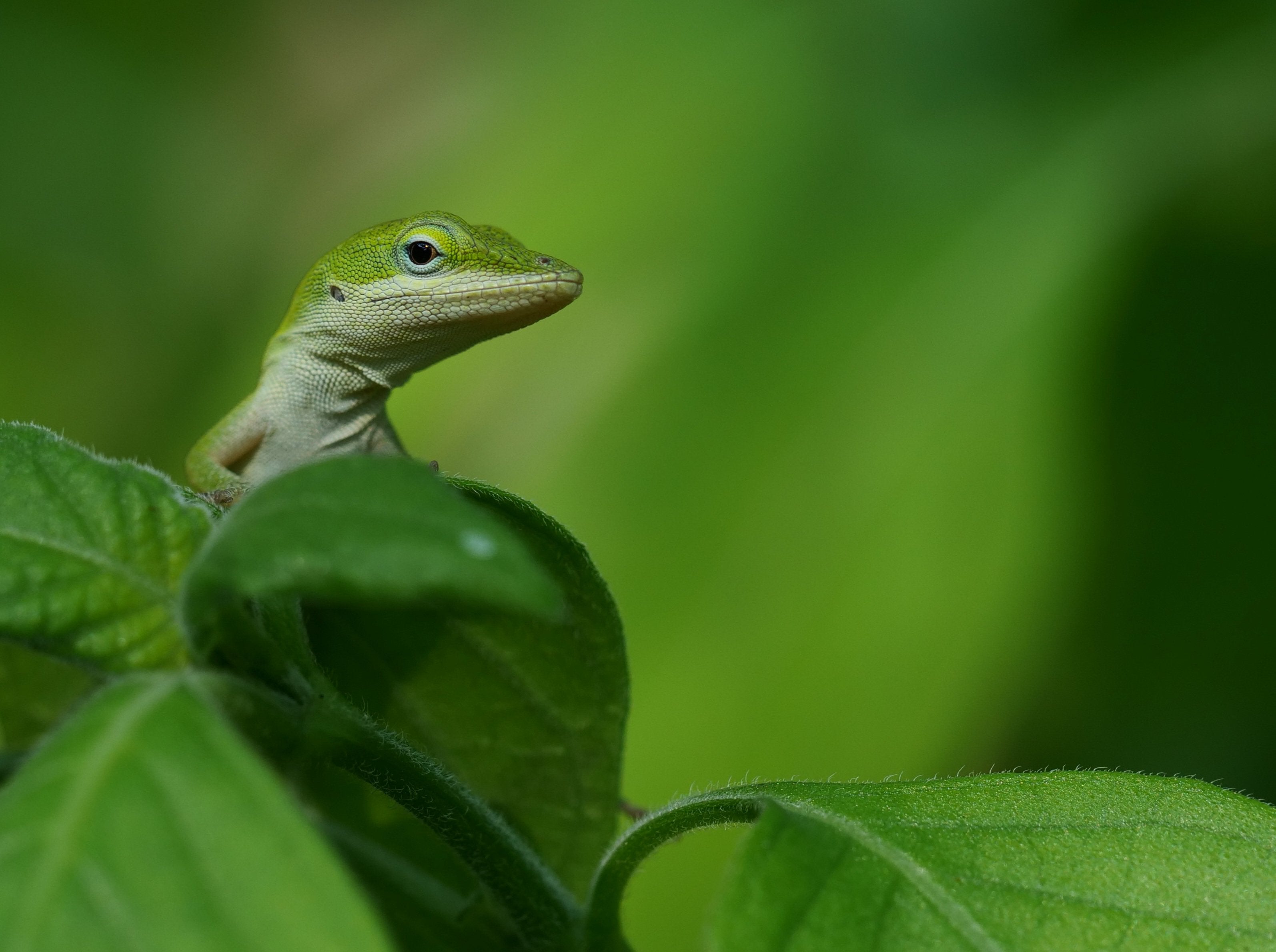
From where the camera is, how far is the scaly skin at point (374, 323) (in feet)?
10.7

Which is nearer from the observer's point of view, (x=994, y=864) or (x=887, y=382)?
(x=994, y=864)

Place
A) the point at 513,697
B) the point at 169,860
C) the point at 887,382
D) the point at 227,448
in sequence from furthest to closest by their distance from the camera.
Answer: the point at 887,382, the point at 227,448, the point at 513,697, the point at 169,860

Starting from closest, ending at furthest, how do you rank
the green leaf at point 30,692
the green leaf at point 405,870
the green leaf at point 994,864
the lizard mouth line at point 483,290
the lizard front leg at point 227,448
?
the green leaf at point 994,864 < the green leaf at point 405,870 < the green leaf at point 30,692 < the lizard front leg at point 227,448 < the lizard mouth line at point 483,290

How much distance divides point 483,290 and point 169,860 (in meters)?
2.52

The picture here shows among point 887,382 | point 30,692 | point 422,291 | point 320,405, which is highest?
point 422,291

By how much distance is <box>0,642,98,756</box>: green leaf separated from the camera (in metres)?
2.05

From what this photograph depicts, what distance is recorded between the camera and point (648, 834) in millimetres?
1474

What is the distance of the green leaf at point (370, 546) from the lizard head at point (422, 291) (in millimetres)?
2201

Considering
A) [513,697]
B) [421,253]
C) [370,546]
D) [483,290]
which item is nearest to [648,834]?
[513,697]

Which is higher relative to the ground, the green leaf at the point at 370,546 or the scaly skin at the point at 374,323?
the green leaf at the point at 370,546

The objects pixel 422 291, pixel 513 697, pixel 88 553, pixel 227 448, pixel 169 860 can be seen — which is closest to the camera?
pixel 169 860

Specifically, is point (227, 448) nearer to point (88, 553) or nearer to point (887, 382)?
point (88, 553)

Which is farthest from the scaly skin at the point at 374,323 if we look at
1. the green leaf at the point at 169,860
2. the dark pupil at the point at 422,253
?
the green leaf at the point at 169,860

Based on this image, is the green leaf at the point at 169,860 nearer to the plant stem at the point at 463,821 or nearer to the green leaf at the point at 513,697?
the plant stem at the point at 463,821
